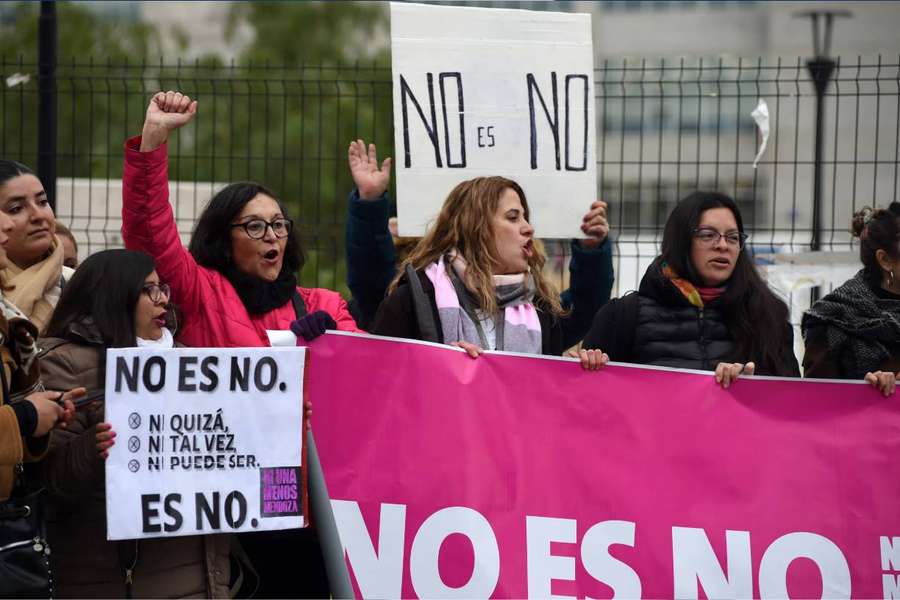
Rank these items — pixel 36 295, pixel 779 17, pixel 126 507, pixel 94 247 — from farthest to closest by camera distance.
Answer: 1. pixel 779 17
2. pixel 94 247
3. pixel 36 295
4. pixel 126 507

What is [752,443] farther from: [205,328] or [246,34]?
[246,34]

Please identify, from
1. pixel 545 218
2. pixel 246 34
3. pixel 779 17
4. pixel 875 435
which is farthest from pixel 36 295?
pixel 246 34

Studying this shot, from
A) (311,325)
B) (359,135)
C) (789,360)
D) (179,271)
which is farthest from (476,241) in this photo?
(359,135)

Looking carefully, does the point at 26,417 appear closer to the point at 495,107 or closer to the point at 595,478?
the point at 595,478

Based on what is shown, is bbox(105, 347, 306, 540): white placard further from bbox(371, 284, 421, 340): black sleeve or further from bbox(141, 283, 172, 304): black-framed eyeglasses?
bbox(371, 284, 421, 340): black sleeve

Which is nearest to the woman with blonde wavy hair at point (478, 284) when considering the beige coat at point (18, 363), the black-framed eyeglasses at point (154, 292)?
the black-framed eyeglasses at point (154, 292)

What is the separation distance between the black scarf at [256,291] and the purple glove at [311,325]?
0.11 meters

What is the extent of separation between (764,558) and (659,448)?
534mm

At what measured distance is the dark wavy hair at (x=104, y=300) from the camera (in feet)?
14.4

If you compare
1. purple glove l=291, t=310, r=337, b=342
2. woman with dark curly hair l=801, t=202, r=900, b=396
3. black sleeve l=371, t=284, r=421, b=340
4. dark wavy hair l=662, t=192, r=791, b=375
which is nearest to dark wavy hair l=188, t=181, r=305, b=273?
purple glove l=291, t=310, r=337, b=342

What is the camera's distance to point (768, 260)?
30.9ft

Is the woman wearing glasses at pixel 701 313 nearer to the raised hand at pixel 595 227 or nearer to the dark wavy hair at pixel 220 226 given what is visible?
the raised hand at pixel 595 227

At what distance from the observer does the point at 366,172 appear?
5.68 metres

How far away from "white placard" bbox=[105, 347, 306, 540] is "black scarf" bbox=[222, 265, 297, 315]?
70 cm
